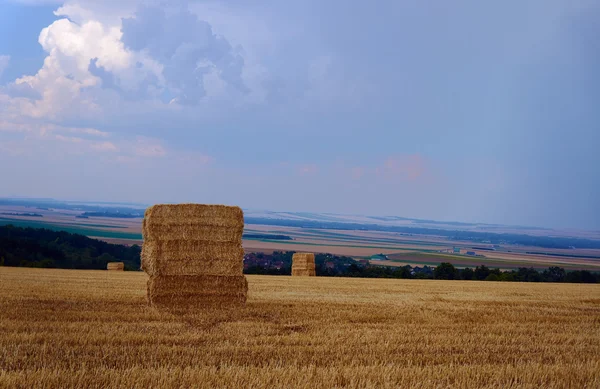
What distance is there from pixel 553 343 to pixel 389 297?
22.4ft

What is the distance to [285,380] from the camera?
221 inches

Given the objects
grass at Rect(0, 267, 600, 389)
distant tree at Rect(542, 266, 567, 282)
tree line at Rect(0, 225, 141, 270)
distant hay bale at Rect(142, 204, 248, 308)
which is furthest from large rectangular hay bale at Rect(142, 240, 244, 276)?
distant tree at Rect(542, 266, 567, 282)

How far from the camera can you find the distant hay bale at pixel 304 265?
1155 inches

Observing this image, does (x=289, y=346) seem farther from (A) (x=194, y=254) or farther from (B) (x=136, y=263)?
(B) (x=136, y=263)

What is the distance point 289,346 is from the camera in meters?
7.51

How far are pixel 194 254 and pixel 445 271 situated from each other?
2381 centimetres

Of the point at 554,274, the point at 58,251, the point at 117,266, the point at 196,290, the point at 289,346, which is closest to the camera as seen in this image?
the point at 289,346

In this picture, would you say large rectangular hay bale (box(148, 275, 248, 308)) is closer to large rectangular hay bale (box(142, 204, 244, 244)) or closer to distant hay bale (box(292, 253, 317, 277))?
large rectangular hay bale (box(142, 204, 244, 244))

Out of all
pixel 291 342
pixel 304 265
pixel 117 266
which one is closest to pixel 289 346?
pixel 291 342

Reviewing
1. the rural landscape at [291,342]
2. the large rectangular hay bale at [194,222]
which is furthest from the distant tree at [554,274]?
the large rectangular hay bale at [194,222]

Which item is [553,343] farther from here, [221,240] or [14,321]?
[14,321]

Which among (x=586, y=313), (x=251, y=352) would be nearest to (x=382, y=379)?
(x=251, y=352)

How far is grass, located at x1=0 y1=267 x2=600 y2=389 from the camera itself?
5730 millimetres

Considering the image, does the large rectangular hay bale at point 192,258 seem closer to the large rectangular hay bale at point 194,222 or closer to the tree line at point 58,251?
the large rectangular hay bale at point 194,222
